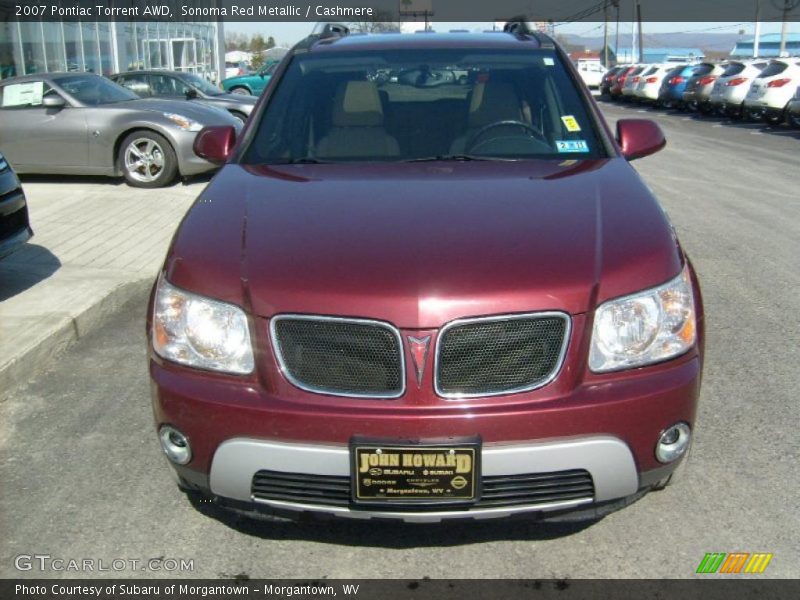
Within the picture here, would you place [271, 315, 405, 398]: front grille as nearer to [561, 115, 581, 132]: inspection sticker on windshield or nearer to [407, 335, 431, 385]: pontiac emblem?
[407, 335, 431, 385]: pontiac emblem

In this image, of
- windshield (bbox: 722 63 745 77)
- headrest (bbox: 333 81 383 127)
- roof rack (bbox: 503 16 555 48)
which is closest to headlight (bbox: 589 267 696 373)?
headrest (bbox: 333 81 383 127)

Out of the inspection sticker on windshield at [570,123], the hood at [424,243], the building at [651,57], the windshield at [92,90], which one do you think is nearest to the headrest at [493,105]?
the inspection sticker on windshield at [570,123]

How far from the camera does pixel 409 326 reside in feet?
8.16

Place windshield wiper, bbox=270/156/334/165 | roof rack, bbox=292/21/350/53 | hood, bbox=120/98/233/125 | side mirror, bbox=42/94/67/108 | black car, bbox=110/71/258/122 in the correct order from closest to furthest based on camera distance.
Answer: windshield wiper, bbox=270/156/334/165, roof rack, bbox=292/21/350/53, side mirror, bbox=42/94/67/108, hood, bbox=120/98/233/125, black car, bbox=110/71/258/122

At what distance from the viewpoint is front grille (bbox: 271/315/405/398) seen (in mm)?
2521

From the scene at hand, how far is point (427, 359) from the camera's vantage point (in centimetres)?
251

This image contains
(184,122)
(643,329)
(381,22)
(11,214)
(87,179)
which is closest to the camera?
(643,329)

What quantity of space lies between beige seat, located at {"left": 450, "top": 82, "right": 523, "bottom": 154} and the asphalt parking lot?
1.65 m

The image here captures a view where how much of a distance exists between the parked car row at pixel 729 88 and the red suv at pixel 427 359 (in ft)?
59.3

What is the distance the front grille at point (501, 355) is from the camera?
252 cm

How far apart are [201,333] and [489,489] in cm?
100

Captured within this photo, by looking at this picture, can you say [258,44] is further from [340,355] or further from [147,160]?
[340,355]

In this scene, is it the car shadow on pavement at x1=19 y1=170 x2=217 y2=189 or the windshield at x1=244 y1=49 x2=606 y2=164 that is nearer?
the windshield at x1=244 y1=49 x2=606 y2=164

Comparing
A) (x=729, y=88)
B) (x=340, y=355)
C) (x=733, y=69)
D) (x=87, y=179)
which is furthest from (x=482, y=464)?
(x=733, y=69)
